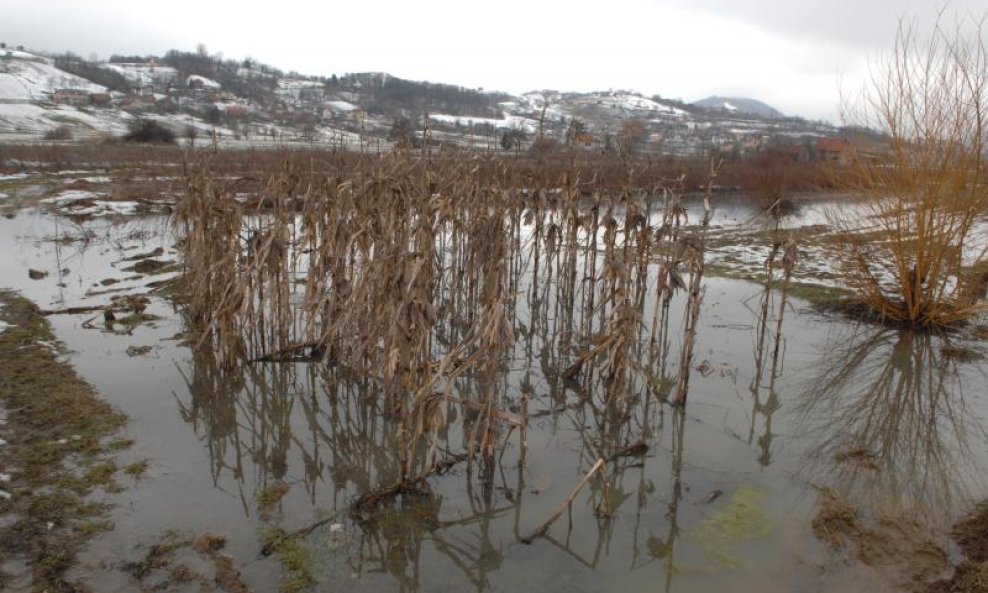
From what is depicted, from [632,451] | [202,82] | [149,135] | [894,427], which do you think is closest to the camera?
[632,451]

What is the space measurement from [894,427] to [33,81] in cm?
12496

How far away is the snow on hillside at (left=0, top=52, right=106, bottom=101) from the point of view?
3314 inches

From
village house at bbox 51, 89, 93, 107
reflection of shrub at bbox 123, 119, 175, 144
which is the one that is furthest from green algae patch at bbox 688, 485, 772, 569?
village house at bbox 51, 89, 93, 107

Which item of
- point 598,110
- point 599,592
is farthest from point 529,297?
point 598,110

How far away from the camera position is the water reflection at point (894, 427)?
5262 mm

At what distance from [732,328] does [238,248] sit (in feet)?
24.3

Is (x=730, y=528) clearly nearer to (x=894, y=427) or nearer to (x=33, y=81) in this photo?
(x=894, y=427)

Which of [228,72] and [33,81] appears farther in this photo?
[228,72]

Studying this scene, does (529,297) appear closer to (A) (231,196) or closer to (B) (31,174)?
(A) (231,196)

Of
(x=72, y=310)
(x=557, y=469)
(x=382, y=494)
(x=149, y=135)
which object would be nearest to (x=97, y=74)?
(x=149, y=135)

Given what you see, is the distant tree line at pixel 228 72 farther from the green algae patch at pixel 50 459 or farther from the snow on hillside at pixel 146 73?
the green algae patch at pixel 50 459

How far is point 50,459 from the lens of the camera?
16.5 ft

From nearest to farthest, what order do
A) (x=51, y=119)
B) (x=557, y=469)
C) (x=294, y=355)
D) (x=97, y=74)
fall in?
(x=557, y=469) < (x=294, y=355) < (x=51, y=119) < (x=97, y=74)

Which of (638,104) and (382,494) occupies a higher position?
(638,104)
